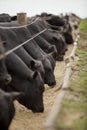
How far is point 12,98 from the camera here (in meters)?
5.81

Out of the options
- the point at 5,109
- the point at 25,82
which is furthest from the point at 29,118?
the point at 5,109

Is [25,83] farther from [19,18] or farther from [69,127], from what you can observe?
[19,18]

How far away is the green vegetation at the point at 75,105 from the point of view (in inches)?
233

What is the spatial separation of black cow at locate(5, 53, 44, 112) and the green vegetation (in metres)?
0.53

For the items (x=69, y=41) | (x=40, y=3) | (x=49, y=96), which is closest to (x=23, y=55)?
(x=49, y=96)

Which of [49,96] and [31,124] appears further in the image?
[49,96]

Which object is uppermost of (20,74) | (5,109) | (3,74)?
(5,109)

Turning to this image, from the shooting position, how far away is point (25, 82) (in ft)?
25.2

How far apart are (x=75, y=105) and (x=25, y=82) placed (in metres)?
0.94

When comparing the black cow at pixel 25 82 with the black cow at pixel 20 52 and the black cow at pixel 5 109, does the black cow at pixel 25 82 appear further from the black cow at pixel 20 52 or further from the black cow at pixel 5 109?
the black cow at pixel 5 109

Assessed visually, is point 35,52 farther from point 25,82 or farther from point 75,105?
point 75,105

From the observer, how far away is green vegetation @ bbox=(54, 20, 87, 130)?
19.4 feet

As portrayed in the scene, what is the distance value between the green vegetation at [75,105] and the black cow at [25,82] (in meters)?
0.53

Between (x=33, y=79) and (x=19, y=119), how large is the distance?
835 mm
